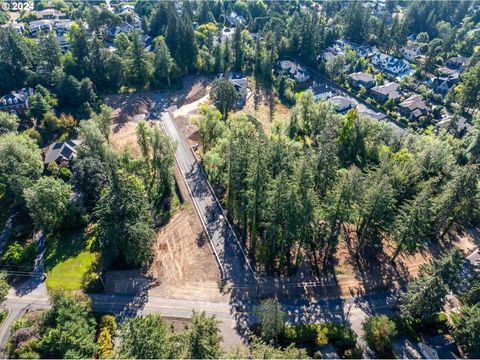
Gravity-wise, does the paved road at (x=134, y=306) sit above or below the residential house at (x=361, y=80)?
below

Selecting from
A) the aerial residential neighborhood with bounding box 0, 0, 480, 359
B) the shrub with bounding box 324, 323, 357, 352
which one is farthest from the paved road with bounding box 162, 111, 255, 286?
the shrub with bounding box 324, 323, 357, 352

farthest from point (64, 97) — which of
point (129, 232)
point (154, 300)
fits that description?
point (154, 300)

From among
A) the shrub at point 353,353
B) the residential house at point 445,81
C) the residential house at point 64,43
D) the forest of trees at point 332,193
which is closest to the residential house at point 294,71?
the forest of trees at point 332,193

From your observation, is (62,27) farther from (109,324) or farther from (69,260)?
(109,324)

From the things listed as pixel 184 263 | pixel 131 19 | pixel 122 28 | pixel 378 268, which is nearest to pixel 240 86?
pixel 122 28

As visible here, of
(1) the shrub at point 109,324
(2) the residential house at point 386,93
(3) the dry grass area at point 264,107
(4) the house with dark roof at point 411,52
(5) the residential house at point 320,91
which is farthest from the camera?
(4) the house with dark roof at point 411,52

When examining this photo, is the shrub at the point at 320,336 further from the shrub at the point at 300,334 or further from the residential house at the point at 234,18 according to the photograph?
the residential house at the point at 234,18

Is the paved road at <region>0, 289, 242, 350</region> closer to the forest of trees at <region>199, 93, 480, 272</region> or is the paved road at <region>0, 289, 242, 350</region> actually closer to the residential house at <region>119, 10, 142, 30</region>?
the forest of trees at <region>199, 93, 480, 272</region>
